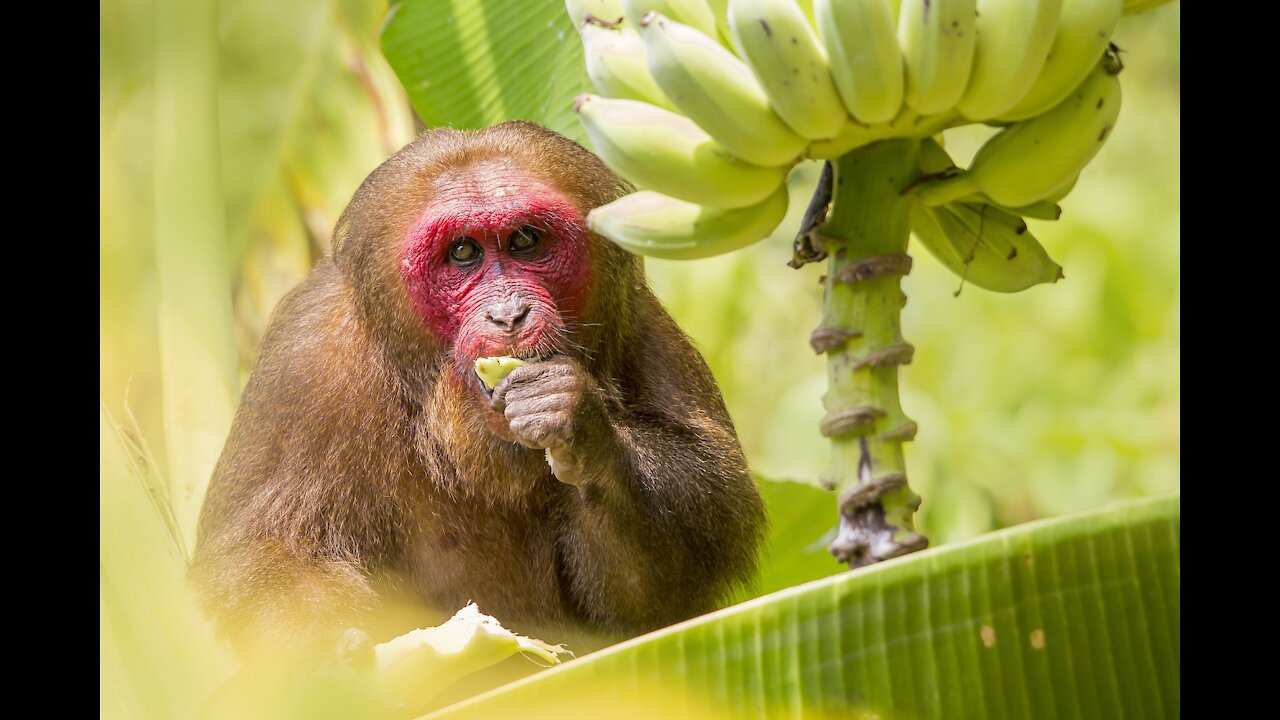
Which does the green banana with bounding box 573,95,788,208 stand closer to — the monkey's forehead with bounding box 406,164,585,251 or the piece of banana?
the piece of banana

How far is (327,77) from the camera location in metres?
2.82

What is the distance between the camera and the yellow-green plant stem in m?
2.38

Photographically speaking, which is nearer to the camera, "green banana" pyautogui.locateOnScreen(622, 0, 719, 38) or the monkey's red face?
"green banana" pyautogui.locateOnScreen(622, 0, 719, 38)

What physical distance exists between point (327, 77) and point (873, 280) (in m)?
1.94

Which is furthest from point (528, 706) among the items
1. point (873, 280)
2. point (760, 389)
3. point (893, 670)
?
point (760, 389)

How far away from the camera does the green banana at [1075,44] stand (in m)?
1.15

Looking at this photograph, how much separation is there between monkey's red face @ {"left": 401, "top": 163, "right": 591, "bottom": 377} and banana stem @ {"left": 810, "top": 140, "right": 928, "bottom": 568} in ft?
2.58

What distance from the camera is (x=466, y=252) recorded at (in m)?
2.01

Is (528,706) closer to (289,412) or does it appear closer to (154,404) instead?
(289,412)

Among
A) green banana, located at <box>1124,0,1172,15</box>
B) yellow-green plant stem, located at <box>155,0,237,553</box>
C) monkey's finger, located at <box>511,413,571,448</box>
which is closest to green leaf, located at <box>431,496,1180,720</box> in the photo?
green banana, located at <box>1124,0,1172,15</box>

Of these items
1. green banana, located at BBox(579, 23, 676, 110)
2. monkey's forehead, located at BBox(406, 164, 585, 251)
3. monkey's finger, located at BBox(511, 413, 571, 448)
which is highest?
monkey's forehead, located at BBox(406, 164, 585, 251)

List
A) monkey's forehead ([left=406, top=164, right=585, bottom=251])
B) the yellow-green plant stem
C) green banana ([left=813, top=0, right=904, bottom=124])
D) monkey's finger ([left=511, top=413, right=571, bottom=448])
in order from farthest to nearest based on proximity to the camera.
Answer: the yellow-green plant stem < monkey's forehead ([left=406, top=164, right=585, bottom=251]) < monkey's finger ([left=511, top=413, right=571, bottom=448]) < green banana ([left=813, top=0, right=904, bottom=124])

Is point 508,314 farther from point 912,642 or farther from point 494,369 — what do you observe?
A: point 912,642

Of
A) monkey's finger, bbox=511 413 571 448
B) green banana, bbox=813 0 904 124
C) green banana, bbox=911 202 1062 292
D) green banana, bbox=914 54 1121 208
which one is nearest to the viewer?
green banana, bbox=813 0 904 124
